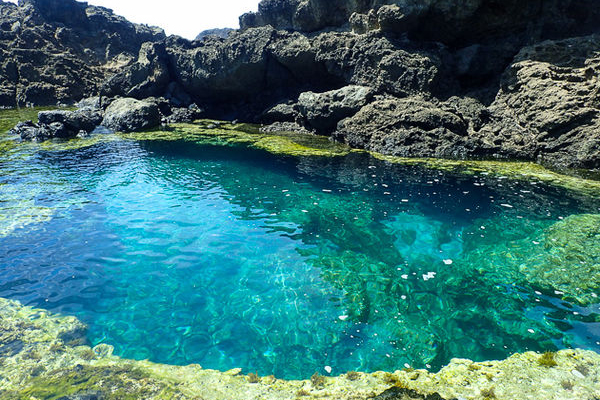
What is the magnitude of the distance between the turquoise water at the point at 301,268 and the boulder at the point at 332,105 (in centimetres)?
1097

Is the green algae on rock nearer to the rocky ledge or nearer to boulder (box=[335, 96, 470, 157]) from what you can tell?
boulder (box=[335, 96, 470, 157])

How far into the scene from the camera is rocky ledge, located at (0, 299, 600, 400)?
5.19 metres

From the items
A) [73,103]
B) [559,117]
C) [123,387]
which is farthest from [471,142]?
[73,103]

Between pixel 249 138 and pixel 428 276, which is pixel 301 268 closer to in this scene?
pixel 428 276

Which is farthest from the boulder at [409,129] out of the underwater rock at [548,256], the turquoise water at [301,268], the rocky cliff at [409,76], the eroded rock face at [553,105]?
the underwater rock at [548,256]

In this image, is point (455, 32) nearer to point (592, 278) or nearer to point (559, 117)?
point (559, 117)

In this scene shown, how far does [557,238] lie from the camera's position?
10.0 meters

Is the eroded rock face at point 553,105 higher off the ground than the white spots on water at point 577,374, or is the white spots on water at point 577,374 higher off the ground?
the eroded rock face at point 553,105

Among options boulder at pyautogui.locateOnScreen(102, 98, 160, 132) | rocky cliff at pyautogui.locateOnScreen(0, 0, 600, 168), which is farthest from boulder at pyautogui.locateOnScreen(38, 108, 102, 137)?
rocky cliff at pyautogui.locateOnScreen(0, 0, 600, 168)

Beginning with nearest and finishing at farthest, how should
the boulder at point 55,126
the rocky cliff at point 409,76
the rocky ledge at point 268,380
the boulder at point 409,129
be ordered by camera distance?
1. the rocky ledge at point 268,380
2. the rocky cliff at point 409,76
3. the boulder at point 409,129
4. the boulder at point 55,126

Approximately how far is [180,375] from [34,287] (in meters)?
5.09

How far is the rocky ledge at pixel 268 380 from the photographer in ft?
17.0

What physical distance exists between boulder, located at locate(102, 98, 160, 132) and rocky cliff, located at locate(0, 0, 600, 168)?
5.86 m

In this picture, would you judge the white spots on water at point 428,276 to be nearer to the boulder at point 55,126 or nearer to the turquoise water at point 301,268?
the turquoise water at point 301,268
